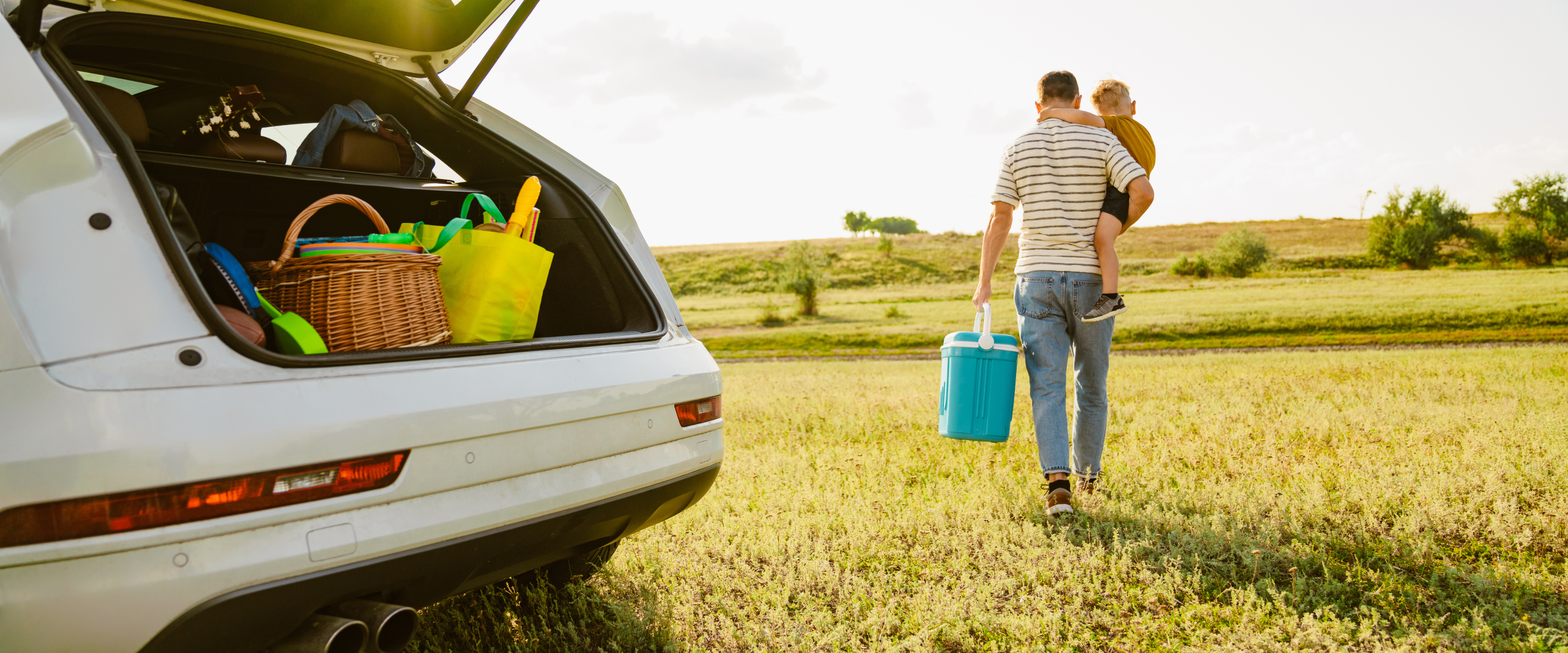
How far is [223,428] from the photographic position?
1.51m

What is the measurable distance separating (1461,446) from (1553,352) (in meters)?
9.68

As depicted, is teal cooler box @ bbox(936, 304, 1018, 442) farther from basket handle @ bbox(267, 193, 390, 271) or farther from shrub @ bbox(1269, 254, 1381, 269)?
shrub @ bbox(1269, 254, 1381, 269)

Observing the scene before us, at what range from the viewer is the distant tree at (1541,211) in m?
40.7

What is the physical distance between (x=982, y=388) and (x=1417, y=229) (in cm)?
5325

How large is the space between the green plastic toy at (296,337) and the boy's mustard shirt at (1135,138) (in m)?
3.42

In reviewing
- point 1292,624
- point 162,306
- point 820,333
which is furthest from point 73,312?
point 820,333

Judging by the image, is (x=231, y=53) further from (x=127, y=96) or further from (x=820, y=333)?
(x=820, y=333)

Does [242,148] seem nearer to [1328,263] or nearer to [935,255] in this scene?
[1328,263]

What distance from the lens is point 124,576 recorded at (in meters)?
1.44

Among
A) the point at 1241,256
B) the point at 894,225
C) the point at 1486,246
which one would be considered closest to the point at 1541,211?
the point at 1486,246

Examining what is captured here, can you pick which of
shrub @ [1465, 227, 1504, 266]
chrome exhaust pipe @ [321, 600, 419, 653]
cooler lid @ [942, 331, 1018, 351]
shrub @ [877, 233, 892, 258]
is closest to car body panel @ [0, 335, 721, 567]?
chrome exhaust pipe @ [321, 600, 419, 653]

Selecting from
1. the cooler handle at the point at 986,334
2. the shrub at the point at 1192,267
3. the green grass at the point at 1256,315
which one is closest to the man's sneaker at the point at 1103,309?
the cooler handle at the point at 986,334

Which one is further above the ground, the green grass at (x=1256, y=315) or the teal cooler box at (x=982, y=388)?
the teal cooler box at (x=982, y=388)

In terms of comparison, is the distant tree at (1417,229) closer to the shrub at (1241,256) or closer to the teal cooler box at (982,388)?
the shrub at (1241,256)
